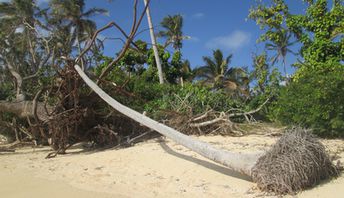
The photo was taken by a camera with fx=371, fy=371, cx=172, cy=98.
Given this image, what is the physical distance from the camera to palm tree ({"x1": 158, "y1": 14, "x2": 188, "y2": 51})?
113 ft

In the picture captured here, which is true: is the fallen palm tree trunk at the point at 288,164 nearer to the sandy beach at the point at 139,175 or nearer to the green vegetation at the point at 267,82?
the sandy beach at the point at 139,175

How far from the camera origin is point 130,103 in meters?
11.4

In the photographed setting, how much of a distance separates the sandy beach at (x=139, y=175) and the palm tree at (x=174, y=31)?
25946 mm

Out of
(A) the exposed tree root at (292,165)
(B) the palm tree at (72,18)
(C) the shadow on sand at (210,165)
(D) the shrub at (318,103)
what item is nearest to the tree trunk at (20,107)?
(C) the shadow on sand at (210,165)

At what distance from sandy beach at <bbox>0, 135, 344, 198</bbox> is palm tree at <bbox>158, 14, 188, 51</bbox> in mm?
25946

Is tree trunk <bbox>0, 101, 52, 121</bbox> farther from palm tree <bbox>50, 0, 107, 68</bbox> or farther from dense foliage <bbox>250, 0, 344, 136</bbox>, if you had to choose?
palm tree <bbox>50, 0, 107, 68</bbox>

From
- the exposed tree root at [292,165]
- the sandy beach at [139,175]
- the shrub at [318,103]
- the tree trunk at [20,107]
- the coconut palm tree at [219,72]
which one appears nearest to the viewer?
the exposed tree root at [292,165]

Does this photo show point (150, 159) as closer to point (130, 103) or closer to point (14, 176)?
point (14, 176)

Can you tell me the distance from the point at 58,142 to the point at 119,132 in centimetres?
170

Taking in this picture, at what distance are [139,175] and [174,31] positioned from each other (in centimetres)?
2978

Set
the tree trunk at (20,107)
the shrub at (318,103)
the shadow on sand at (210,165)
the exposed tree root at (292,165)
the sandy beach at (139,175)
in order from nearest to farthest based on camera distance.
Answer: the exposed tree root at (292,165)
the sandy beach at (139,175)
the shadow on sand at (210,165)
the shrub at (318,103)
the tree trunk at (20,107)

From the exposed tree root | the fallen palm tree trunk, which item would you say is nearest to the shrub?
the fallen palm tree trunk

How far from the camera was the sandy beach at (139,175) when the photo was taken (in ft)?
18.5

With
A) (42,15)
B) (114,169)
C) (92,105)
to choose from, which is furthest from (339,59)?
(42,15)
